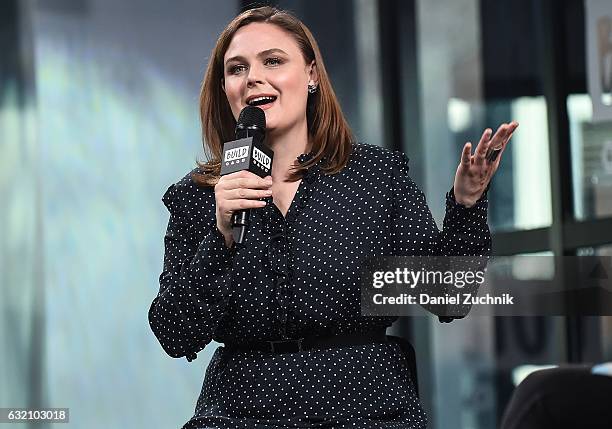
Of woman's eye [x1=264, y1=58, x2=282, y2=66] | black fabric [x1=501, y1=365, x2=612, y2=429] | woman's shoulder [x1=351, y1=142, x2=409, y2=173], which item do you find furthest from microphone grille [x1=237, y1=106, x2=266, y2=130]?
black fabric [x1=501, y1=365, x2=612, y2=429]

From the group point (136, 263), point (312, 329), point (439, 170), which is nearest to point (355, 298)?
point (312, 329)

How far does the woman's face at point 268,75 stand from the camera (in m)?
1.79

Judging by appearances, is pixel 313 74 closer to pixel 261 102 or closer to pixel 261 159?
pixel 261 102

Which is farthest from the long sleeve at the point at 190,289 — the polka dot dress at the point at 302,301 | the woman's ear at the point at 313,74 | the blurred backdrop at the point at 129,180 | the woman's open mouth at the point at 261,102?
the blurred backdrop at the point at 129,180

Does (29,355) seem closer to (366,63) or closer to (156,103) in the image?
(156,103)

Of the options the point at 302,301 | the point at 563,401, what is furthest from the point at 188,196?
the point at 563,401

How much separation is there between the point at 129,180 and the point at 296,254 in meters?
2.33

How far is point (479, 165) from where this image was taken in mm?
1649

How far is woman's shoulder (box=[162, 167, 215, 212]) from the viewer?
1.87 metres

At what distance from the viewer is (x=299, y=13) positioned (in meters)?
4.45

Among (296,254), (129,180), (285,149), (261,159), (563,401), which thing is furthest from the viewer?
(129,180)

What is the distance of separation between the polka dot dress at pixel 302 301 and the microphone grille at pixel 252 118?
7.1 inches

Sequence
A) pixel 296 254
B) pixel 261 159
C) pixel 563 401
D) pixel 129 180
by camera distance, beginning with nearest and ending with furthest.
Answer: pixel 563 401 → pixel 261 159 → pixel 296 254 → pixel 129 180

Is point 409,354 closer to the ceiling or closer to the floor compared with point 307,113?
closer to the floor
